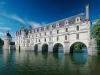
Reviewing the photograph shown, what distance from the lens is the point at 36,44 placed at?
7088cm

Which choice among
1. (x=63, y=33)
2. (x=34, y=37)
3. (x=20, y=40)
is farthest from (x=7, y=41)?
(x=63, y=33)

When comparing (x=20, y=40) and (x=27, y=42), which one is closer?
(x=27, y=42)

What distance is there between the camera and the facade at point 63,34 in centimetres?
4534

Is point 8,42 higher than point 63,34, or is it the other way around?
point 63,34

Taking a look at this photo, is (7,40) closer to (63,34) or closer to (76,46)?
(76,46)

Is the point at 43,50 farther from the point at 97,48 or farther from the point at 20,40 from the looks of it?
the point at 97,48

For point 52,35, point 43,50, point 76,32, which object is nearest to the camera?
point 76,32

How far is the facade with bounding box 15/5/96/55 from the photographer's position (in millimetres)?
45344

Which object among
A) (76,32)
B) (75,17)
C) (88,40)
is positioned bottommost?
(88,40)

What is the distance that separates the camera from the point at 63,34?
5284cm

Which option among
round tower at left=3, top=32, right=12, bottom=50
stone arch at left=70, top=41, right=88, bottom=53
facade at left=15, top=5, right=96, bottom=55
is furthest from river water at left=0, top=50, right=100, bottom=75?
round tower at left=3, top=32, right=12, bottom=50

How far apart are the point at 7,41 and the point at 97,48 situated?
3043 inches

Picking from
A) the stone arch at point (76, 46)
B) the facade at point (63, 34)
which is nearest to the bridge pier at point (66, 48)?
the facade at point (63, 34)

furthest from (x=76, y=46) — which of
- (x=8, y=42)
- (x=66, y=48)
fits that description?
(x=8, y=42)
